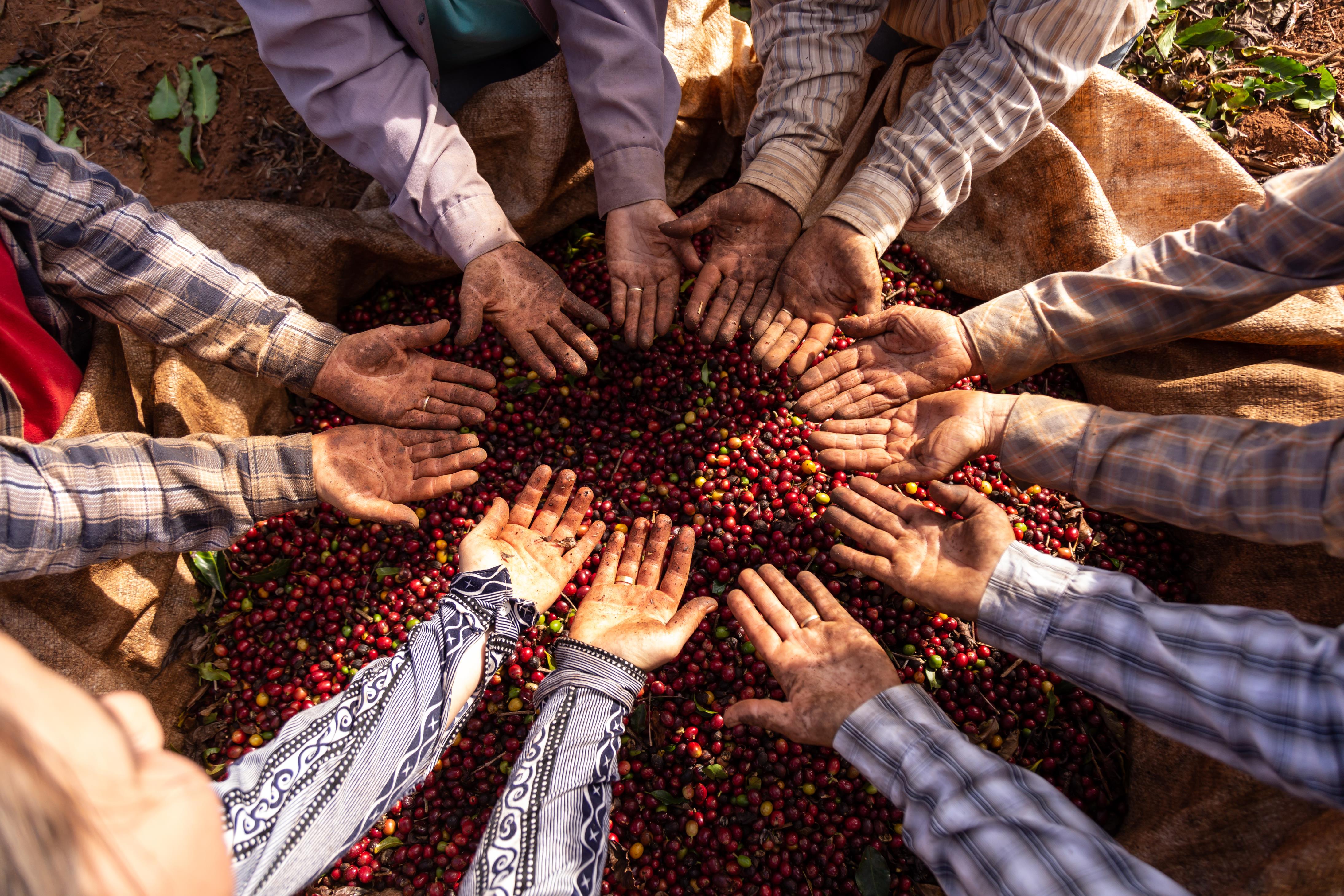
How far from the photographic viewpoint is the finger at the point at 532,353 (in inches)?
125

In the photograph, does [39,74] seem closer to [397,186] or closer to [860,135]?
[397,186]

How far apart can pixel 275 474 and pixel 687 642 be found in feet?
5.83

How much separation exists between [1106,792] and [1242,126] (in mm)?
3811

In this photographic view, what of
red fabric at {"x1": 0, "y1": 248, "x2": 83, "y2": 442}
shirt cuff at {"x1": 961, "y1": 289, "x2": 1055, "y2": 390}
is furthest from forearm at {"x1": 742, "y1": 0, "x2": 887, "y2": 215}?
red fabric at {"x1": 0, "y1": 248, "x2": 83, "y2": 442}

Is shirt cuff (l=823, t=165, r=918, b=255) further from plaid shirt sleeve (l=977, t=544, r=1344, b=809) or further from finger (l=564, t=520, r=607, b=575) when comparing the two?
finger (l=564, t=520, r=607, b=575)

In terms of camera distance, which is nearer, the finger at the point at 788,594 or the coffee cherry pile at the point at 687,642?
the finger at the point at 788,594

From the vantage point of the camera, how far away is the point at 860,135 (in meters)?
3.80

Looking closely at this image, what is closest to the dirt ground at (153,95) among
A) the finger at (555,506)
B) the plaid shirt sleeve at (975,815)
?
the finger at (555,506)

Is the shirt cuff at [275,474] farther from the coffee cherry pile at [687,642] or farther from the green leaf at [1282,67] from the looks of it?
the green leaf at [1282,67]

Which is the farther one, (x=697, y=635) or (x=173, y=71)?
(x=173, y=71)

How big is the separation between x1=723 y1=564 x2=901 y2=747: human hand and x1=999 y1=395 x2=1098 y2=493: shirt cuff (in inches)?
34.6

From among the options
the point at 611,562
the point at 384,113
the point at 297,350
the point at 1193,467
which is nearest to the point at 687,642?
the point at 611,562

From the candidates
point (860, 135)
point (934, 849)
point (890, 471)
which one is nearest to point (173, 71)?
point (860, 135)

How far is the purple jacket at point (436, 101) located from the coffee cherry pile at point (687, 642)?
0.61m
